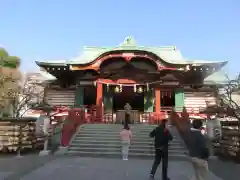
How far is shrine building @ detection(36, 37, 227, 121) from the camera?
20.3 m

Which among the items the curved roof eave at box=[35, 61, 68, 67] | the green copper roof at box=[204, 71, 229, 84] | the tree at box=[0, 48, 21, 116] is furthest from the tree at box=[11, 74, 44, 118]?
the green copper roof at box=[204, 71, 229, 84]

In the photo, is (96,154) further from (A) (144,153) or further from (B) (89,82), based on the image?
(B) (89,82)

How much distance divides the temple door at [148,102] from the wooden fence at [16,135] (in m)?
9.73

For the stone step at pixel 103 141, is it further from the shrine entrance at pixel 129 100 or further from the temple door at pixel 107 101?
the shrine entrance at pixel 129 100

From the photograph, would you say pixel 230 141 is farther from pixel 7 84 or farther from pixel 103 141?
pixel 7 84

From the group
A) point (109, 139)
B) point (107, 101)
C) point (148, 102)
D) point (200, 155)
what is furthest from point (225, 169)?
point (107, 101)

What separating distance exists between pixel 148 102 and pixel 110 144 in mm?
8514

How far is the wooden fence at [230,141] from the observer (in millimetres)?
11906

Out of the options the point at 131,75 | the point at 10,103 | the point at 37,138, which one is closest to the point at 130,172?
the point at 37,138

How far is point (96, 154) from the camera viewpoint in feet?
42.4

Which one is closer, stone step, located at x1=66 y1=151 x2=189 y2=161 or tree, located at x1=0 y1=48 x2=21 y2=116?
stone step, located at x1=66 y1=151 x2=189 y2=161

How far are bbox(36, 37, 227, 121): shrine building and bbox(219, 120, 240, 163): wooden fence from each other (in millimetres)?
7255

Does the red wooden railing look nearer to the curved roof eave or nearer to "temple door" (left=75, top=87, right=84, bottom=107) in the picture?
"temple door" (left=75, top=87, right=84, bottom=107)

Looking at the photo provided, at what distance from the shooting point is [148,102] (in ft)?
71.5
